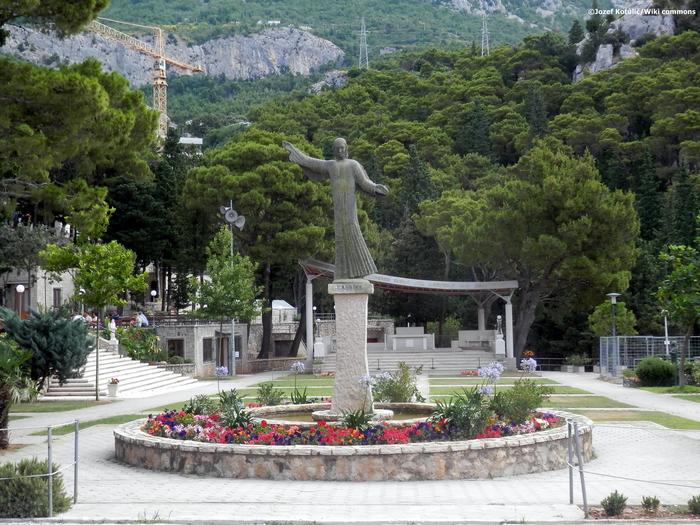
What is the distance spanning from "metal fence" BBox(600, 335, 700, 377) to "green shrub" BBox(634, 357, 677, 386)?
379 cm

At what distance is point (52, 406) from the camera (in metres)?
23.3

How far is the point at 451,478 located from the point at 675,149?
6241cm

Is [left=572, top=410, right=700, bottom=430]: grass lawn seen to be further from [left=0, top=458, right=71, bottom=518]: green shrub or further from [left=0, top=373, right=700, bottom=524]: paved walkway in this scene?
[left=0, top=458, right=71, bottom=518]: green shrub

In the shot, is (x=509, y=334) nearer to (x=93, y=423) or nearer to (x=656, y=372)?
(x=656, y=372)

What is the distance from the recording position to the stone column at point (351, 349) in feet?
46.8

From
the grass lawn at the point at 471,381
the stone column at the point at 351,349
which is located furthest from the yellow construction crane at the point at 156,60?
the stone column at the point at 351,349

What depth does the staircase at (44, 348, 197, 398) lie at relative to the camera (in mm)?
25984

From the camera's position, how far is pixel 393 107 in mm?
95812

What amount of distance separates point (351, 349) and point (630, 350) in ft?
79.1

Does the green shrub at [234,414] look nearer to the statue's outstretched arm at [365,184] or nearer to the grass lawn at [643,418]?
the statue's outstretched arm at [365,184]

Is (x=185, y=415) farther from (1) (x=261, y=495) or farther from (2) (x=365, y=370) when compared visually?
(1) (x=261, y=495)

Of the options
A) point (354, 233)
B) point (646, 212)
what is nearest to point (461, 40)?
point (646, 212)

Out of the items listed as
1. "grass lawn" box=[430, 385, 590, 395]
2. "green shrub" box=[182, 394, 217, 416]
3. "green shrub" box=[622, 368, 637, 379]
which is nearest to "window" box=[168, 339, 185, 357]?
"grass lawn" box=[430, 385, 590, 395]

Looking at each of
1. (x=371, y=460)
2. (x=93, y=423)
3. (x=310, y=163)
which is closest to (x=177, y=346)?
(x=93, y=423)
